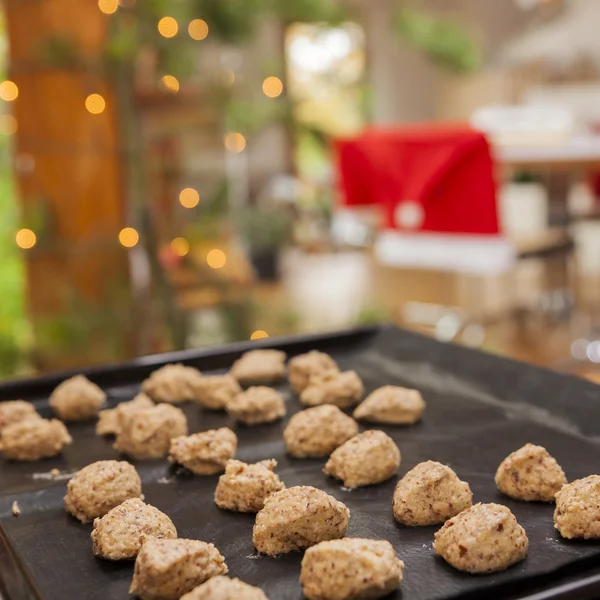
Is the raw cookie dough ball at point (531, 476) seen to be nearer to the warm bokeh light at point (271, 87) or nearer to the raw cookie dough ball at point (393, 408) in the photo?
the raw cookie dough ball at point (393, 408)

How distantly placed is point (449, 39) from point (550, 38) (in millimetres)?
5021

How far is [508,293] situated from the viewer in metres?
4.87

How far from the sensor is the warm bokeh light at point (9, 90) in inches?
119

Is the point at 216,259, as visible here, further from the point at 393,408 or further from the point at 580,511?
the point at 580,511

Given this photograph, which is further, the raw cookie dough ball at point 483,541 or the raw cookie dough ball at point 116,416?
the raw cookie dough ball at point 116,416

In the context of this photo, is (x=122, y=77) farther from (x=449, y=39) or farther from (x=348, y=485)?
(x=348, y=485)

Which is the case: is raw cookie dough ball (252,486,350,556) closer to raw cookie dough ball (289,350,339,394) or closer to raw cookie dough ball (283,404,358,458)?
raw cookie dough ball (283,404,358,458)

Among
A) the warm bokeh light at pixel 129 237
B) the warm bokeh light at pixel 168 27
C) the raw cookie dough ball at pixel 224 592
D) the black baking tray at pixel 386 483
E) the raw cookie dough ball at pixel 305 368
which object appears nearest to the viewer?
the raw cookie dough ball at pixel 224 592

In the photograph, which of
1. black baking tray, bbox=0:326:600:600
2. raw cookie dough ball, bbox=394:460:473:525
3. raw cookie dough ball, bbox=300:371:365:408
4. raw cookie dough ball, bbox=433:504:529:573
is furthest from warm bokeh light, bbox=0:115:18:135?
raw cookie dough ball, bbox=433:504:529:573

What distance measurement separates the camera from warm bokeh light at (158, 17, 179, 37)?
282 centimetres

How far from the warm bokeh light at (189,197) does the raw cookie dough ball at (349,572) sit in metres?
2.45

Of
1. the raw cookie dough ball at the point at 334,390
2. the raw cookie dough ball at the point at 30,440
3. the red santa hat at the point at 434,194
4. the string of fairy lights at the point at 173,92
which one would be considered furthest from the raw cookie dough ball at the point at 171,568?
the red santa hat at the point at 434,194

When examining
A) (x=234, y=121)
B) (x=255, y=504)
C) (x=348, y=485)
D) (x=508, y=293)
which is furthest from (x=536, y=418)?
(x=508, y=293)

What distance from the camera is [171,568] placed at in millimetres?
750
